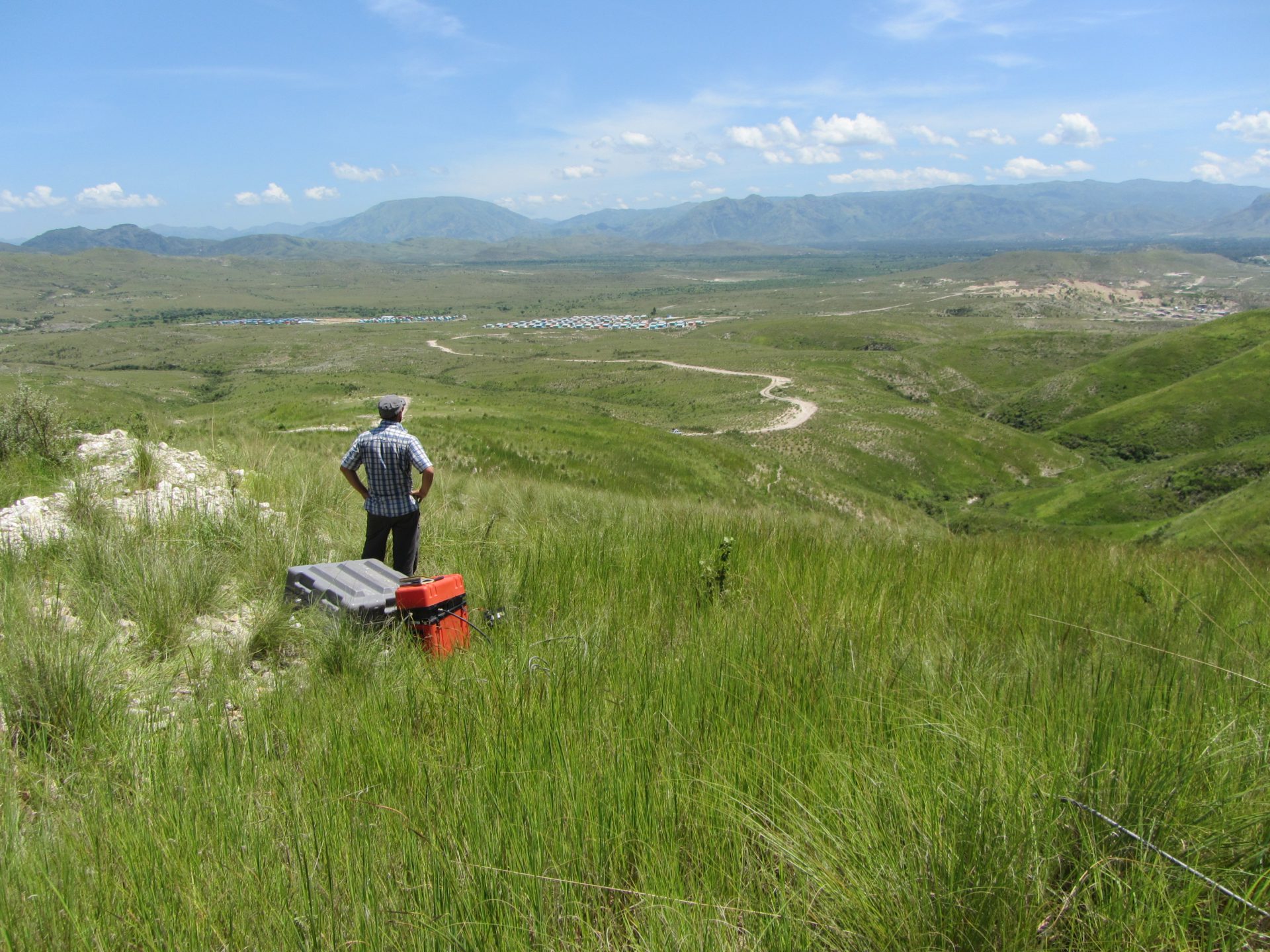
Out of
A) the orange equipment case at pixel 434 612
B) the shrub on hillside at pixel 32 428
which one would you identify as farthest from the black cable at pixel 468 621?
the shrub on hillside at pixel 32 428

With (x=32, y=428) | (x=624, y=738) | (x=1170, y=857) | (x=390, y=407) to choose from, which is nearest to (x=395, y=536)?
(x=390, y=407)

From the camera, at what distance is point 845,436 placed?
211 feet

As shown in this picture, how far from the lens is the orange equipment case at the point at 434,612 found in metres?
4.01

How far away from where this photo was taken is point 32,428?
29.3ft

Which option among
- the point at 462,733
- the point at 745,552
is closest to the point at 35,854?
the point at 462,733

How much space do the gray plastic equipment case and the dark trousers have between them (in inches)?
38.8

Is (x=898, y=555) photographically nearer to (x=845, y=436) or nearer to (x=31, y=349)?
(x=845, y=436)

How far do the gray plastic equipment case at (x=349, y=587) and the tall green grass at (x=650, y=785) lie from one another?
321 mm

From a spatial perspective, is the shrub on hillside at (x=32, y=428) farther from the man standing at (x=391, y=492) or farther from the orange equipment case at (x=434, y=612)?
the orange equipment case at (x=434, y=612)

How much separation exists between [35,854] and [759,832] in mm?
1854

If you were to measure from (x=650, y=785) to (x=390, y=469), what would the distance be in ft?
14.9

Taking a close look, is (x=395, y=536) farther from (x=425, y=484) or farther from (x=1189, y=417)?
(x=1189, y=417)

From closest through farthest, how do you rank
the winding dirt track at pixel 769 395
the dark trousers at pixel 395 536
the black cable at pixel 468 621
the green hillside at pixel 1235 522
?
1. the black cable at pixel 468 621
2. the dark trousers at pixel 395 536
3. the green hillside at pixel 1235 522
4. the winding dirt track at pixel 769 395

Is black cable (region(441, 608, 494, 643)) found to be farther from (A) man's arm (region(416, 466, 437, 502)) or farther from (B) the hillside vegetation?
(A) man's arm (region(416, 466, 437, 502))
